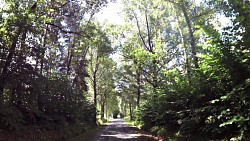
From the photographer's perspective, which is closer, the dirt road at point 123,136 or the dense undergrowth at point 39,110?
the dense undergrowth at point 39,110

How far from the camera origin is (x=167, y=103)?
14.8m

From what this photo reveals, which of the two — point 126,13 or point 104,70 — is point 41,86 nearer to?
point 126,13

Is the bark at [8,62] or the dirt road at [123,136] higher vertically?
the bark at [8,62]

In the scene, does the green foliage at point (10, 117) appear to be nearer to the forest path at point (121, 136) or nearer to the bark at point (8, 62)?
the bark at point (8, 62)

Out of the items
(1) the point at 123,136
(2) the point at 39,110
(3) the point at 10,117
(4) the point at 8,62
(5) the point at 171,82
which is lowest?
(1) the point at 123,136

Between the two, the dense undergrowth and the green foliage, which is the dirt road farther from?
the green foliage

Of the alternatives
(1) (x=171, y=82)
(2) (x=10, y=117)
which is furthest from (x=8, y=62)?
(1) (x=171, y=82)

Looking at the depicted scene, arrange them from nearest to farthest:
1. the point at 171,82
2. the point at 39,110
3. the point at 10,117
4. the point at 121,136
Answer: the point at 10,117 < the point at 39,110 < the point at 171,82 < the point at 121,136

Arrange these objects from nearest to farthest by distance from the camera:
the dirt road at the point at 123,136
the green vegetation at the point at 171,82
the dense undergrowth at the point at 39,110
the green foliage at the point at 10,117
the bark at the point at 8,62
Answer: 1. the green vegetation at the point at 171,82
2. the green foliage at the point at 10,117
3. the dense undergrowth at the point at 39,110
4. the bark at the point at 8,62
5. the dirt road at the point at 123,136

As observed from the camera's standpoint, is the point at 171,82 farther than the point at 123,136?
No

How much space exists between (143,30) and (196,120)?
22886mm

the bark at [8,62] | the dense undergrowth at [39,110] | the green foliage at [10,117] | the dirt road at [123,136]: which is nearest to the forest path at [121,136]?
the dirt road at [123,136]

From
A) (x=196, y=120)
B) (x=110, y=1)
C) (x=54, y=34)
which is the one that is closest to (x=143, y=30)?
(x=110, y=1)

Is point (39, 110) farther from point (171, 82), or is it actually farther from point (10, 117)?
point (171, 82)
